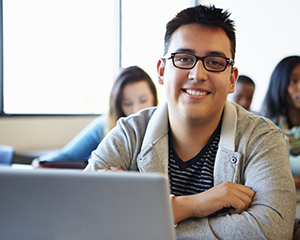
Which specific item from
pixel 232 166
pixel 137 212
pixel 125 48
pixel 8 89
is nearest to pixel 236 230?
pixel 232 166

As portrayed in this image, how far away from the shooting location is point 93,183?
0.66 m

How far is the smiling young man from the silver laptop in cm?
48

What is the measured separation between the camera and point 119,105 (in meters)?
2.63

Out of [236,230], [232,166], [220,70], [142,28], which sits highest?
[142,28]

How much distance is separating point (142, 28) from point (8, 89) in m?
2.21

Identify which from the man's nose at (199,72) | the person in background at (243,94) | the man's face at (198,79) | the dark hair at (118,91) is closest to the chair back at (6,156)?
the dark hair at (118,91)

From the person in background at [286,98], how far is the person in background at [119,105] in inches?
36.3

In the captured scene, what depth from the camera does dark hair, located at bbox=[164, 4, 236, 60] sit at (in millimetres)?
1345

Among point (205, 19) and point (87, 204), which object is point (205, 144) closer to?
A: point (205, 19)

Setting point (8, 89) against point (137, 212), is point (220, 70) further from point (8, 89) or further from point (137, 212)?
point (8, 89)

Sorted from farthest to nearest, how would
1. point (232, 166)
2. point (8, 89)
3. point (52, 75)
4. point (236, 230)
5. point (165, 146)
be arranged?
point (52, 75) → point (8, 89) → point (165, 146) → point (232, 166) → point (236, 230)

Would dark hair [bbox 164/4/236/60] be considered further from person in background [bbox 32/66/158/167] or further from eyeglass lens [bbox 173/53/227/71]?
person in background [bbox 32/66/158/167]

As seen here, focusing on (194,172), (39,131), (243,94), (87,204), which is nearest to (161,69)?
(194,172)

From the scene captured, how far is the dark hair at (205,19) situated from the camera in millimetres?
1345
